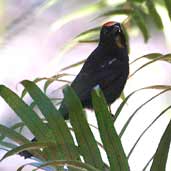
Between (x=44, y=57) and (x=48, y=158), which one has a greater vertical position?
(x=44, y=57)

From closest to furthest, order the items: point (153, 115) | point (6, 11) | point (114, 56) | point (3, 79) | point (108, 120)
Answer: point (108, 120)
point (114, 56)
point (153, 115)
point (3, 79)
point (6, 11)

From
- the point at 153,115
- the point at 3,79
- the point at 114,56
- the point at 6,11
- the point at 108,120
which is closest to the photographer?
the point at 108,120

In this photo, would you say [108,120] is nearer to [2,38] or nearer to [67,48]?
[67,48]

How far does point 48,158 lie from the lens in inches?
29.6

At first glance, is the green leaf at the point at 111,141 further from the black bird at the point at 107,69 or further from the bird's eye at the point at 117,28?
the bird's eye at the point at 117,28

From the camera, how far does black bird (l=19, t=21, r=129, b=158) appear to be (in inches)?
38.7

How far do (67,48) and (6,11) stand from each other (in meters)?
1.10

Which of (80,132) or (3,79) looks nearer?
(80,132)

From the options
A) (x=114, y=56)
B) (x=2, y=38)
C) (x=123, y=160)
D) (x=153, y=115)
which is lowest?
(x=153, y=115)

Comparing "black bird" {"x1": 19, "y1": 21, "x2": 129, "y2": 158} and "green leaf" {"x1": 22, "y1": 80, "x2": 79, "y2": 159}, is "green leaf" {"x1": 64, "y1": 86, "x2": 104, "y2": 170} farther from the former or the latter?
"black bird" {"x1": 19, "y1": 21, "x2": 129, "y2": 158}

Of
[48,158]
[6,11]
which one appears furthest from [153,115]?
[48,158]

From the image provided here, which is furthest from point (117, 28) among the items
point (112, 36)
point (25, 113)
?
point (25, 113)

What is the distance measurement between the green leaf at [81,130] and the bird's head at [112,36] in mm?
471

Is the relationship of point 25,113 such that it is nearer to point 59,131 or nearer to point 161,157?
point 59,131
